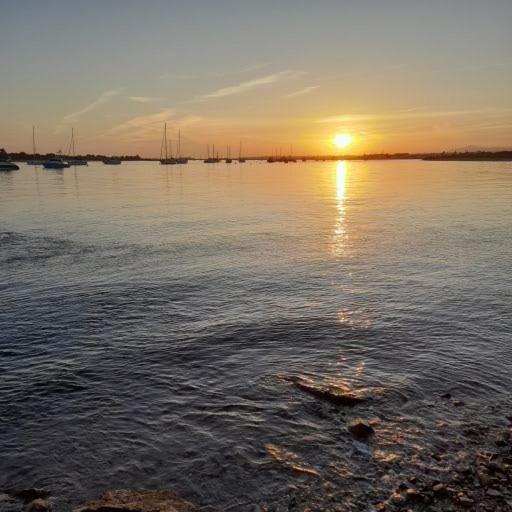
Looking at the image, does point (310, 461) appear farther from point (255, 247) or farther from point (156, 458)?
point (255, 247)

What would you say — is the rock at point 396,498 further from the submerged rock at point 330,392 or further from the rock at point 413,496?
the submerged rock at point 330,392

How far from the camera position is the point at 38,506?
24.7ft

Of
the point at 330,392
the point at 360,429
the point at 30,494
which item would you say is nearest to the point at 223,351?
the point at 330,392

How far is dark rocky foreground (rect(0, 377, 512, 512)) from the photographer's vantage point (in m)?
7.65

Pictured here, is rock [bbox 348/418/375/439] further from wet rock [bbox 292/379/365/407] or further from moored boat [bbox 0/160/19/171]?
moored boat [bbox 0/160/19/171]

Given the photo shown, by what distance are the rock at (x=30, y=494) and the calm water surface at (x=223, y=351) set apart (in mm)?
204

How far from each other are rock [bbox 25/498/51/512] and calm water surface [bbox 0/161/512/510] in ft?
1.59

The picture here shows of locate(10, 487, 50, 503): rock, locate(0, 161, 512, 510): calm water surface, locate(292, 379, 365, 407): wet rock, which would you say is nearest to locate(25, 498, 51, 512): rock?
locate(10, 487, 50, 503): rock

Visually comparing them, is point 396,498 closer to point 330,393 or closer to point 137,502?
point 330,393

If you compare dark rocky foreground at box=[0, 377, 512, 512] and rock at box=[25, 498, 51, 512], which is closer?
rock at box=[25, 498, 51, 512]

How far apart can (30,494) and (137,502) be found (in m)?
1.96

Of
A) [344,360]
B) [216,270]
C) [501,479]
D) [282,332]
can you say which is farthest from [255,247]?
[501,479]

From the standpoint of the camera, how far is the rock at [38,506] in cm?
747

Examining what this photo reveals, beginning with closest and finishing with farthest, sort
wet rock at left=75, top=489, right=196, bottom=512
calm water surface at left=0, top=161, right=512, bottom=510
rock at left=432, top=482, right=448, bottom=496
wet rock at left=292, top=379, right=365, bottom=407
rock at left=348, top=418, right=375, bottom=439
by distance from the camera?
wet rock at left=75, top=489, right=196, bottom=512, rock at left=432, top=482, right=448, bottom=496, calm water surface at left=0, top=161, right=512, bottom=510, rock at left=348, top=418, right=375, bottom=439, wet rock at left=292, top=379, right=365, bottom=407
